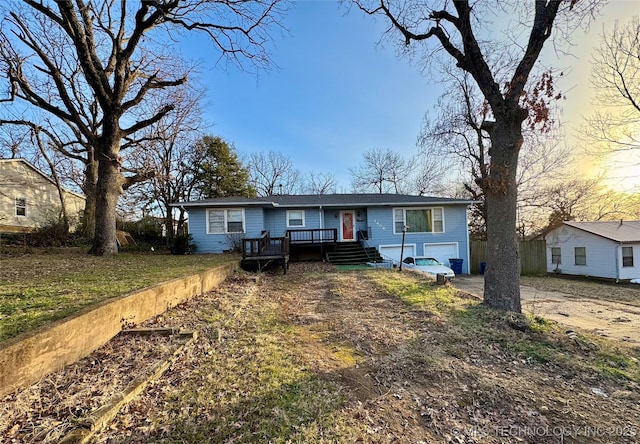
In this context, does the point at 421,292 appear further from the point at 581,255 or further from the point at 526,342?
the point at 581,255

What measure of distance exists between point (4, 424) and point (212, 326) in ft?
8.21

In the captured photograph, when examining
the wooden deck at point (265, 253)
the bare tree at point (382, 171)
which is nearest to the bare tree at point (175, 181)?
the wooden deck at point (265, 253)

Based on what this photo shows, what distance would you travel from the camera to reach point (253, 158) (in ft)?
103

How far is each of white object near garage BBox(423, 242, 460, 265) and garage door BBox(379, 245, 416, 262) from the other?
31.2 inches

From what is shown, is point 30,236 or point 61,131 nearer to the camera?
point 30,236

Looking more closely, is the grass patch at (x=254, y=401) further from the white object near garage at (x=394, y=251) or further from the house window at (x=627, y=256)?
the house window at (x=627, y=256)

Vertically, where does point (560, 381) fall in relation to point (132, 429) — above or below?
below

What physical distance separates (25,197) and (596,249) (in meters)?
36.2

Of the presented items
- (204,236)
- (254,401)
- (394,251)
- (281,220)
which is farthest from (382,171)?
(254,401)

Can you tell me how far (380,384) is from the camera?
2975 millimetres

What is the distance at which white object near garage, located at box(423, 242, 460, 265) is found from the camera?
1606 centimetres

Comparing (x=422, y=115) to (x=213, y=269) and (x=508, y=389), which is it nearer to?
(x=213, y=269)

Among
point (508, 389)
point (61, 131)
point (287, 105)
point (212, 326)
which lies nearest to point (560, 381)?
point (508, 389)

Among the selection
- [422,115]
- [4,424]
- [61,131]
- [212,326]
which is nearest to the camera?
[4,424]
